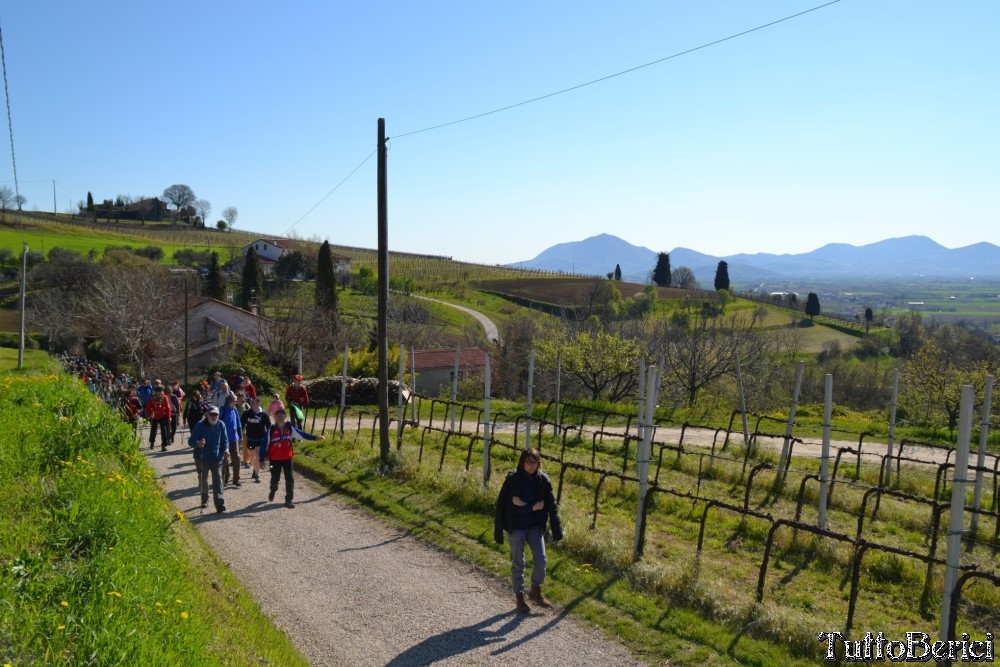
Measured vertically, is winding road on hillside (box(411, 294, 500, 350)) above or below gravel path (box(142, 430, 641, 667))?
below

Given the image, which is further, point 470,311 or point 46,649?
point 470,311

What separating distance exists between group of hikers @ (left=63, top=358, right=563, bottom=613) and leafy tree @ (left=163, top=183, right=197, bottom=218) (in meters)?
118

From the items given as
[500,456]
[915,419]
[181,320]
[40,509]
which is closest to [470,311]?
[181,320]

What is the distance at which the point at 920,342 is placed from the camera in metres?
61.3

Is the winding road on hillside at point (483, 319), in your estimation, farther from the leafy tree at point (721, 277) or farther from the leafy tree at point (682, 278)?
the leafy tree at point (721, 277)

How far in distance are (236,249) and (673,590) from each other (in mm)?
94154

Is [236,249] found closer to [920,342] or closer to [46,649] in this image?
[920,342]

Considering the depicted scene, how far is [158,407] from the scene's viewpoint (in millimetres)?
16578

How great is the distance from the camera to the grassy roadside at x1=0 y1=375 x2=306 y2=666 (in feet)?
14.4

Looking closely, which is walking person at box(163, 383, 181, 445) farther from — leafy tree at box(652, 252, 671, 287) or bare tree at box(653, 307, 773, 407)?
leafy tree at box(652, 252, 671, 287)

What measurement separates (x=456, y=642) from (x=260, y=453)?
7250 mm

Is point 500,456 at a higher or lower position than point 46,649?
lower

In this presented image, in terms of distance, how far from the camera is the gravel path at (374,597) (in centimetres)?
699

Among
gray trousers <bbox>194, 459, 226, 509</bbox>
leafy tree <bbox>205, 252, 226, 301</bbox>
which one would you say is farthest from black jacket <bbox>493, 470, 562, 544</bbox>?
leafy tree <bbox>205, 252, 226, 301</bbox>
